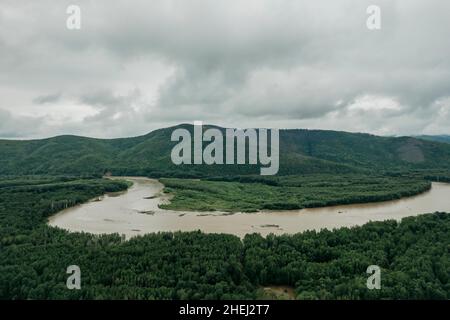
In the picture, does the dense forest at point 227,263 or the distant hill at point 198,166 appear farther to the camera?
the distant hill at point 198,166

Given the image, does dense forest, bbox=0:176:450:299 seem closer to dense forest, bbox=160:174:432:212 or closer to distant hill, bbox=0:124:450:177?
dense forest, bbox=160:174:432:212

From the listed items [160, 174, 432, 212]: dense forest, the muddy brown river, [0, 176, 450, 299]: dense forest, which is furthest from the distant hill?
[0, 176, 450, 299]: dense forest


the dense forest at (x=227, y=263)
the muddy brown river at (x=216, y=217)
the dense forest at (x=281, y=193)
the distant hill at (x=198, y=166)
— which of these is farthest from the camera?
the distant hill at (x=198, y=166)

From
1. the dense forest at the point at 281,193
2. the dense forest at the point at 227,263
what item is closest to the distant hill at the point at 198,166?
the dense forest at the point at 281,193

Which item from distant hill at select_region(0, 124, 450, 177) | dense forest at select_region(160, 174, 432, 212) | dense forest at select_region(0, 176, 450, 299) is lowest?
dense forest at select_region(0, 176, 450, 299)

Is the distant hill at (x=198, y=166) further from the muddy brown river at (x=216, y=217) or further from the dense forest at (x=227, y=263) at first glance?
the dense forest at (x=227, y=263)

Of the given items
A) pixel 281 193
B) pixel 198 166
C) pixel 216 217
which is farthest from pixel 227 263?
pixel 198 166

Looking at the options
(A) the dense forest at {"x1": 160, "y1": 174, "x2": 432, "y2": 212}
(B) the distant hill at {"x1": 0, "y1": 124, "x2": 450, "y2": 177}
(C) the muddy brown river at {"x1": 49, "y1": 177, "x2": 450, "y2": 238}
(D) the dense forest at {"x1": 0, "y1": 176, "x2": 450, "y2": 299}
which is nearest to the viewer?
(D) the dense forest at {"x1": 0, "y1": 176, "x2": 450, "y2": 299}

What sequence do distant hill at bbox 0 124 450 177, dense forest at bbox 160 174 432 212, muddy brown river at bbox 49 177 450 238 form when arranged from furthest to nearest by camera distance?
distant hill at bbox 0 124 450 177 < dense forest at bbox 160 174 432 212 < muddy brown river at bbox 49 177 450 238
